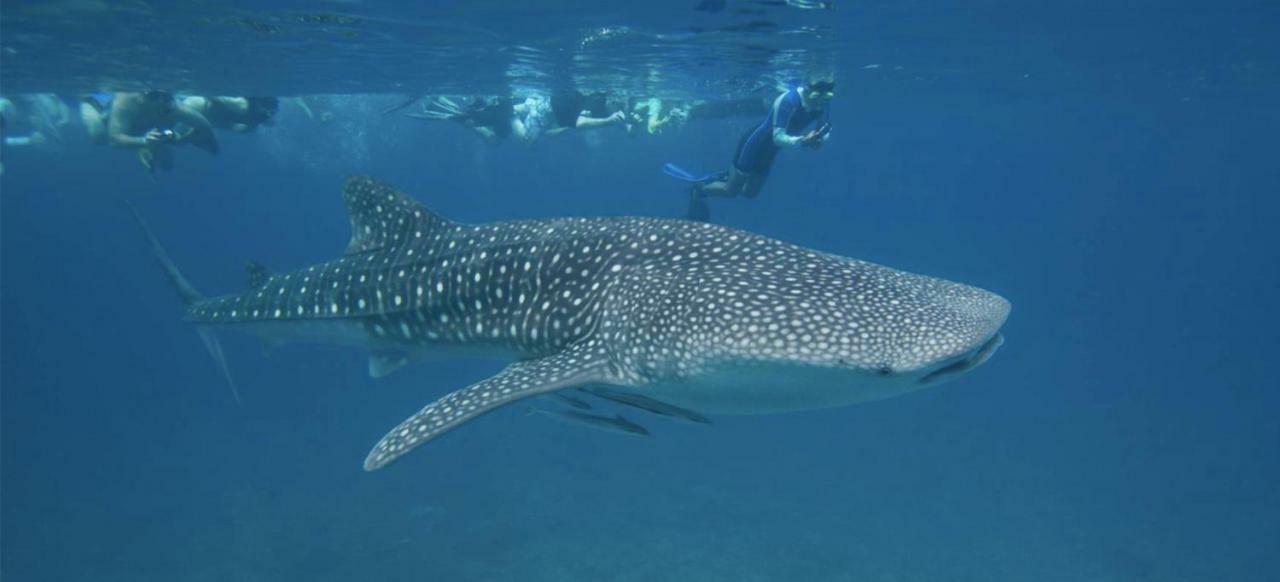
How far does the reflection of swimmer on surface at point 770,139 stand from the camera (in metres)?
15.5

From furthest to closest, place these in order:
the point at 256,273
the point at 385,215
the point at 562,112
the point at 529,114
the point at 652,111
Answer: the point at 652,111 < the point at 529,114 < the point at 562,112 < the point at 256,273 < the point at 385,215

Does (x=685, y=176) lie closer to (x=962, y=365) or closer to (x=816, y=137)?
(x=816, y=137)

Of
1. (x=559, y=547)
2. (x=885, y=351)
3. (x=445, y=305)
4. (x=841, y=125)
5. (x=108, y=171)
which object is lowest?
(x=108, y=171)

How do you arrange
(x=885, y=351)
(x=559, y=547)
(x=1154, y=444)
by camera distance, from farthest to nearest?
(x=1154, y=444) → (x=559, y=547) → (x=885, y=351)

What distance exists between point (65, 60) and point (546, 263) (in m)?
18.9

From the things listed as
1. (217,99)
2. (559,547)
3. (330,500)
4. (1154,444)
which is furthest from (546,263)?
(1154,444)

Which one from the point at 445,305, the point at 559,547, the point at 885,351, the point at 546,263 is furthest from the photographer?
the point at 559,547

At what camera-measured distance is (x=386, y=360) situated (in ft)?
26.9

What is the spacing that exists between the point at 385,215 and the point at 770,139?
11.0 metres

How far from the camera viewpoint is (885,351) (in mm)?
4328

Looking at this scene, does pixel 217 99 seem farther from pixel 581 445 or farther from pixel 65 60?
pixel 581 445

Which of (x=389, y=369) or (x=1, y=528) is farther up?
(x=389, y=369)

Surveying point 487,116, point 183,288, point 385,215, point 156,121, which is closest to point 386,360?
point 385,215

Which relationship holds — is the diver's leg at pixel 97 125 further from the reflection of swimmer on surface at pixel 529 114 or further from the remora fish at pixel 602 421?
the remora fish at pixel 602 421
